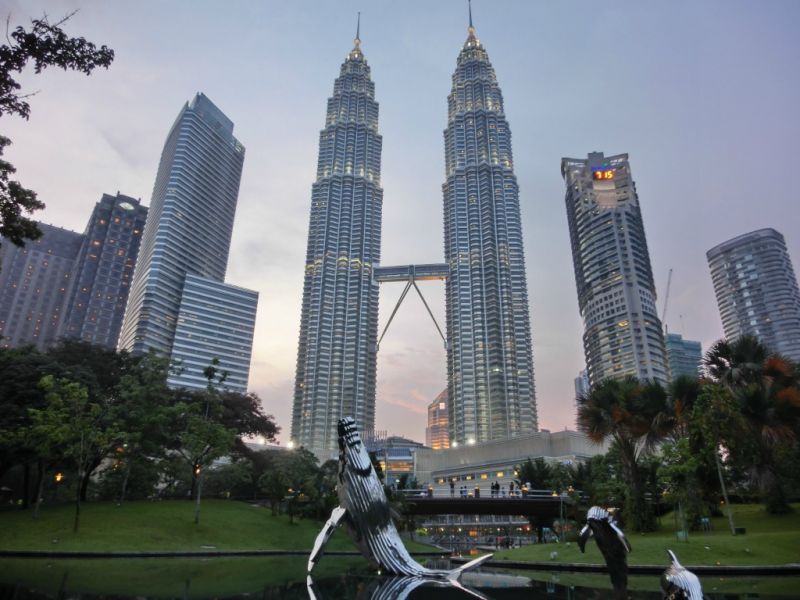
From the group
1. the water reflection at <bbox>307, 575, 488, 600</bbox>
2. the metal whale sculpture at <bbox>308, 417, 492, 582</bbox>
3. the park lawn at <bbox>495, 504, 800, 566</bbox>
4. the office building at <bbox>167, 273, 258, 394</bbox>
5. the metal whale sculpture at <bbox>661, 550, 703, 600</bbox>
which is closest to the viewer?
the metal whale sculpture at <bbox>661, 550, 703, 600</bbox>

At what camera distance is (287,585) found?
1847 centimetres

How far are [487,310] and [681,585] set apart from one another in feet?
551

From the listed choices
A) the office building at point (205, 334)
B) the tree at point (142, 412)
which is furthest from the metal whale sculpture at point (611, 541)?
the office building at point (205, 334)

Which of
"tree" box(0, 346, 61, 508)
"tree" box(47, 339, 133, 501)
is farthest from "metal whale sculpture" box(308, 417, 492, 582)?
"tree" box(47, 339, 133, 501)

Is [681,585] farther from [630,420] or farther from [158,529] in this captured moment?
[158,529]

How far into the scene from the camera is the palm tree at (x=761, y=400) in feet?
99.8

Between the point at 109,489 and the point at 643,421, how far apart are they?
49.7m

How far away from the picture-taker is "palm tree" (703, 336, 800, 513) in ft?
99.8

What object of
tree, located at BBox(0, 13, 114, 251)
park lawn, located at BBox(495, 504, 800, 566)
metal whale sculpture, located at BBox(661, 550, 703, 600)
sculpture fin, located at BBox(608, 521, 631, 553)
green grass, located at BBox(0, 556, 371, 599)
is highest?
tree, located at BBox(0, 13, 114, 251)

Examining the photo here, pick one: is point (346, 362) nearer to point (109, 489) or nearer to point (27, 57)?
point (109, 489)

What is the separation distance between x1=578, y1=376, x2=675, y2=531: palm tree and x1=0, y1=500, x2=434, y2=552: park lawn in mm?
→ 22076

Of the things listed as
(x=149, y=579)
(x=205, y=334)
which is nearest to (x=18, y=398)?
(x=149, y=579)

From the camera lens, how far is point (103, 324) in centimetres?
19900

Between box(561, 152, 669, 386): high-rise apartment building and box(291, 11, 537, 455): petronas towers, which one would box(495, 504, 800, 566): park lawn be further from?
box(561, 152, 669, 386): high-rise apartment building
